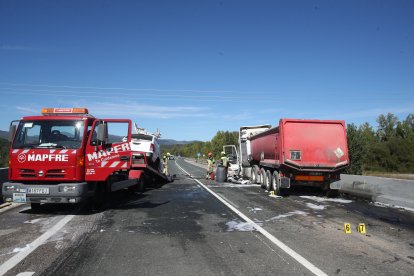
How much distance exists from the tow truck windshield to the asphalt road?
5.72ft

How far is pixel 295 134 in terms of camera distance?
14758 mm

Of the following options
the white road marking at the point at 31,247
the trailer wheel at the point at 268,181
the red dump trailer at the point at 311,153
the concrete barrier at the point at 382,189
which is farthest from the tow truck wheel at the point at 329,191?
the white road marking at the point at 31,247

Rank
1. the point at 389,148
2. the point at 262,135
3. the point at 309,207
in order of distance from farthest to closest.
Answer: the point at 389,148, the point at 262,135, the point at 309,207

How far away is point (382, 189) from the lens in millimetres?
13383

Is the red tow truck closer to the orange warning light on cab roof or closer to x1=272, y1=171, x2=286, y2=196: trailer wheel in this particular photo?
the orange warning light on cab roof

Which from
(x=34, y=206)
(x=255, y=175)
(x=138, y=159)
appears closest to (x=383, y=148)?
(x=255, y=175)

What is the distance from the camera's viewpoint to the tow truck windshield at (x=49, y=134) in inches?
384

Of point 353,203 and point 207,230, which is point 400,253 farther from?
point 353,203

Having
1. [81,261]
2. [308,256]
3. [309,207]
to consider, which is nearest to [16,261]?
[81,261]

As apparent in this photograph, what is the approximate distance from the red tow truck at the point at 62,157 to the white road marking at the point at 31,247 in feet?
3.12

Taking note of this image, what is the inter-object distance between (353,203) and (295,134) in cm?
333

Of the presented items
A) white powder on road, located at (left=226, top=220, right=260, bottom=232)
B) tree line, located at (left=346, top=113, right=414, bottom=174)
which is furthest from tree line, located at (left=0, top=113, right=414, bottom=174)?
white powder on road, located at (left=226, top=220, right=260, bottom=232)

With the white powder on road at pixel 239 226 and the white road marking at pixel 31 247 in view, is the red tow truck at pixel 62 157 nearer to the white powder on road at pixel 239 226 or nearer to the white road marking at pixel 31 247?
the white road marking at pixel 31 247

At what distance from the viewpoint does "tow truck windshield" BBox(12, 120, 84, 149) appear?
975cm
